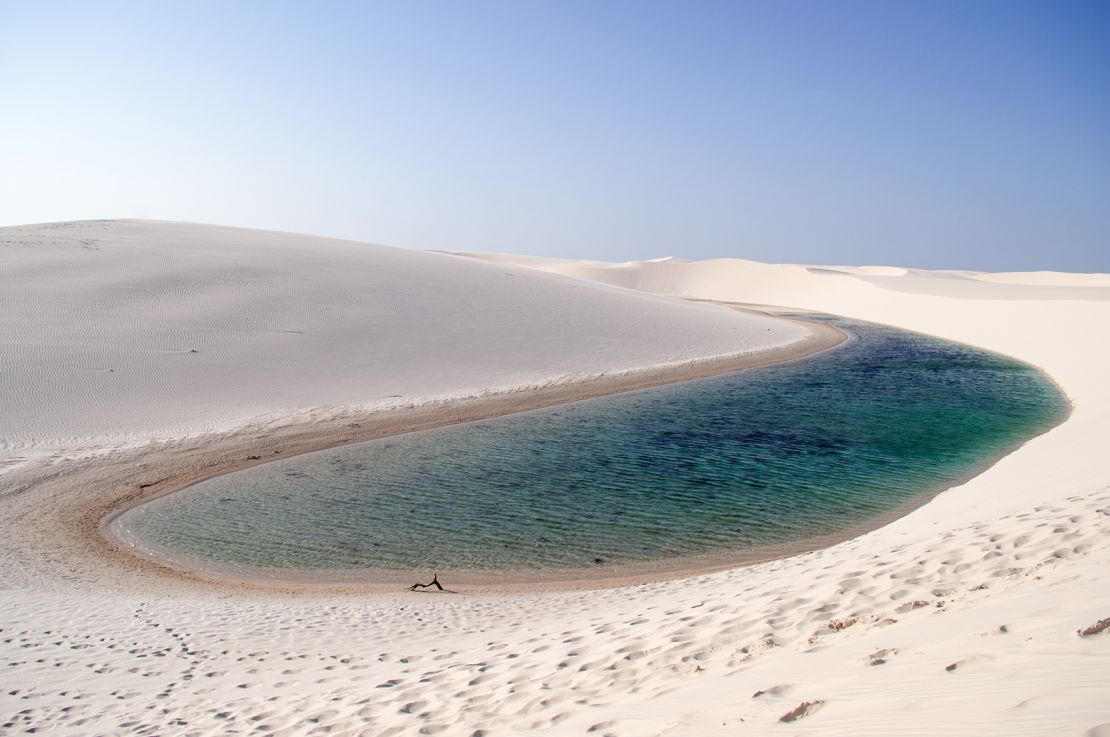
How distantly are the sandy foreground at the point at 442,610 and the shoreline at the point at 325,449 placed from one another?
8 centimetres

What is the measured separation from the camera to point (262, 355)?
60.8 feet

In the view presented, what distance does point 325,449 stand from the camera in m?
13.8

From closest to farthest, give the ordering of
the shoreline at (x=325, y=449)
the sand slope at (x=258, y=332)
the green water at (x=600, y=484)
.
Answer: the shoreline at (x=325, y=449), the green water at (x=600, y=484), the sand slope at (x=258, y=332)

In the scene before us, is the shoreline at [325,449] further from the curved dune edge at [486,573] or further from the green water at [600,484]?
the green water at [600,484]

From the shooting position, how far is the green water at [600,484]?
9336 mm

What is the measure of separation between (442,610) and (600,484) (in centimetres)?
486

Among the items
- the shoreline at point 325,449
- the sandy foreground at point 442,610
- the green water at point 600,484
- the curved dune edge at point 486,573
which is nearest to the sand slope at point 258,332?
the sandy foreground at point 442,610

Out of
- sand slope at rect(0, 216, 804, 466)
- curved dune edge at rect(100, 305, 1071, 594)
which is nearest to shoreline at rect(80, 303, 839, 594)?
curved dune edge at rect(100, 305, 1071, 594)

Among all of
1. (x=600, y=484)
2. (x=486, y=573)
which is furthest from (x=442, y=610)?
(x=600, y=484)

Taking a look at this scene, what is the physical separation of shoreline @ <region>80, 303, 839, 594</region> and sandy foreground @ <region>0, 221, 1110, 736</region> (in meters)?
0.08

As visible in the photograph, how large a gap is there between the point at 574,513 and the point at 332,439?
591 centimetres

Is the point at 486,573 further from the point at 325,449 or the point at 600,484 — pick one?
the point at 325,449

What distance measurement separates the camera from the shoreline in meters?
8.25

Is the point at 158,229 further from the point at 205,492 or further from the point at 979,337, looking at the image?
the point at 979,337
